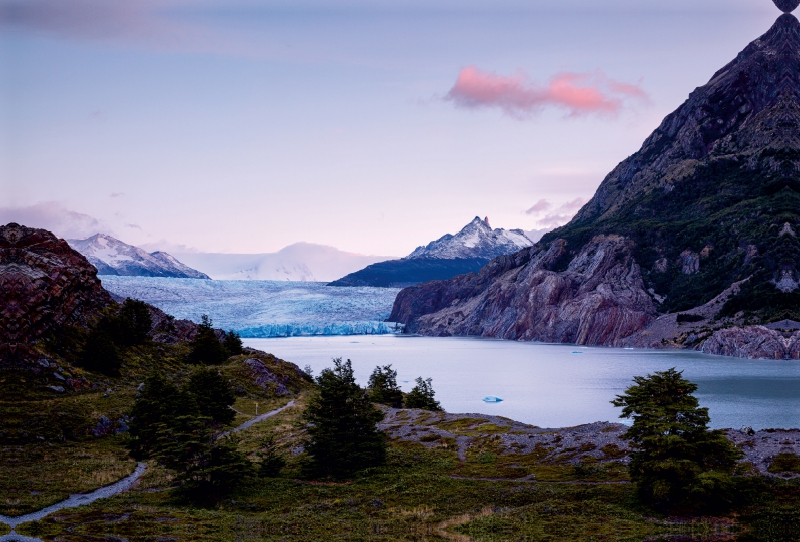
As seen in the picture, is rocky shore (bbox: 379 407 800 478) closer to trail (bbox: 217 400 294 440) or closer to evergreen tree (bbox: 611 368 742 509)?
evergreen tree (bbox: 611 368 742 509)

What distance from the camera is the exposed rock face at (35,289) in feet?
192

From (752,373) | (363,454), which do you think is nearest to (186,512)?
(363,454)

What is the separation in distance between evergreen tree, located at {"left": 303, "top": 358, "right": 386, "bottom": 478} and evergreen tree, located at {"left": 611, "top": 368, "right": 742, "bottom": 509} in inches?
649

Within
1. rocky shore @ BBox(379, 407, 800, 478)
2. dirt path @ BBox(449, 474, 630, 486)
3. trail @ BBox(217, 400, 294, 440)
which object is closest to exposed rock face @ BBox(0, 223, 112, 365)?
trail @ BBox(217, 400, 294, 440)

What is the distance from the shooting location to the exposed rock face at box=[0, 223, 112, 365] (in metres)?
58.4

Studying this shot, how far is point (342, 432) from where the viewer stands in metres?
43.1

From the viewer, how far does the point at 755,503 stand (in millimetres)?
30828

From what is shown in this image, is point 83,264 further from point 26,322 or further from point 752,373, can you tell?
point 752,373

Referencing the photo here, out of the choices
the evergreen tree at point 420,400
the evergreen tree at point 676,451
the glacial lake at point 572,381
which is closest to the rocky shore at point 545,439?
the evergreen tree at point 676,451

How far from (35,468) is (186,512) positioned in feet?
44.2

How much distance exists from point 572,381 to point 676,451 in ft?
283

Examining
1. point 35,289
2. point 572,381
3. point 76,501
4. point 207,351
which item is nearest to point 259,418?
point 207,351

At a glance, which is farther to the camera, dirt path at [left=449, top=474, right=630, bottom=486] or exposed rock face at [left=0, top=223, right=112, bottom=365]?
exposed rock face at [left=0, top=223, right=112, bottom=365]

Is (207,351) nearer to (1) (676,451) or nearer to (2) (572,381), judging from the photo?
(1) (676,451)
